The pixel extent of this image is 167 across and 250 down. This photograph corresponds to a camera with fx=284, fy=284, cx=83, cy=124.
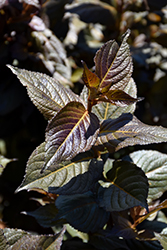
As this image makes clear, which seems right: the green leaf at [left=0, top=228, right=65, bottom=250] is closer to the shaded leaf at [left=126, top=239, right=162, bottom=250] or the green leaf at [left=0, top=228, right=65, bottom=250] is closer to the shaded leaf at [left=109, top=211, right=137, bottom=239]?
the shaded leaf at [left=109, top=211, right=137, bottom=239]

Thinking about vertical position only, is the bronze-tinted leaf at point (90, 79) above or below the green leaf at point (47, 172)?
above

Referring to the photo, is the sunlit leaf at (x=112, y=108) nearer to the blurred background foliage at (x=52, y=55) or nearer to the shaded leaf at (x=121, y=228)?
the shaded leaf at (x=121, y=228)

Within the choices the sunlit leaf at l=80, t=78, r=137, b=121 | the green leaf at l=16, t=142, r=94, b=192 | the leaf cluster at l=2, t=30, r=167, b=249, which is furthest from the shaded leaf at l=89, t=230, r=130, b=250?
the sunlit leaf at l=80, t=78, r=137, b=121

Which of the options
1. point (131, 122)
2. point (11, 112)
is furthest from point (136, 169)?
point (11, 112)

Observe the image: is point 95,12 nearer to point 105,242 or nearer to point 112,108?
point 112,108

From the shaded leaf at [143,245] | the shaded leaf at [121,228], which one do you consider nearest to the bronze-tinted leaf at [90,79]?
the shaded leaf at [121,228]

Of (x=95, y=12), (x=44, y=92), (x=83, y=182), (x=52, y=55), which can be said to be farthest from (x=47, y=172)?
(x=95, y=12)

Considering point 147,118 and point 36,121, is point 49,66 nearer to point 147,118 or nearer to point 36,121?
point 36,121
